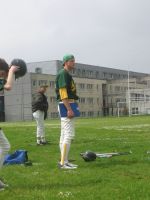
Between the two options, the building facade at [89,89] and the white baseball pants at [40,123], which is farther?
the building facade at [89,89]

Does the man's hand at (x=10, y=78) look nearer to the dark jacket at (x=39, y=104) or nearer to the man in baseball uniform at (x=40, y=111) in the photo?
the man in baseball uniform at (x=40, y=111)

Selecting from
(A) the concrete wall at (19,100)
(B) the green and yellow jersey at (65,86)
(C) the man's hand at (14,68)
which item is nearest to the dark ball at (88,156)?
(B) the green and yellow jersey at (65,86)

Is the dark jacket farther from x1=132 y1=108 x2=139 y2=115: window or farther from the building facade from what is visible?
the building facade

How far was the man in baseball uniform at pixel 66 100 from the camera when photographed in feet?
38.7

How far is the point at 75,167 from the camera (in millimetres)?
11672

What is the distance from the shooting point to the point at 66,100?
39.1 feet

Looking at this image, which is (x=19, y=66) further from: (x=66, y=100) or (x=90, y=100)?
(x=90, y=100)

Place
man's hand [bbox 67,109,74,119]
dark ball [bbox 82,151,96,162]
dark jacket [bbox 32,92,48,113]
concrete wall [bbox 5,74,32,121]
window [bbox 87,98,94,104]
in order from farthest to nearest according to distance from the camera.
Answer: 1. window [bbox 87,98,94,104]
2. concrete wall [bbox 5,74,32,121]
3. dark jacket [bbox 32,92,48,113]
4. dark ball [bbox 82,151,96,162]
5. man's hand [bbox 67,109,74,119]

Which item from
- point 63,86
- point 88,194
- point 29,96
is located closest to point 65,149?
point 63,86

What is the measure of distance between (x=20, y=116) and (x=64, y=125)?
123 meters


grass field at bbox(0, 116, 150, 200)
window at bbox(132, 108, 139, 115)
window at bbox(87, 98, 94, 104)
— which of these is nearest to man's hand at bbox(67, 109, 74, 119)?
grass field at bbox(0, 116, 150, 200)

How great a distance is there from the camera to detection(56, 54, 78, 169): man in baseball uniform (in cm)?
1180

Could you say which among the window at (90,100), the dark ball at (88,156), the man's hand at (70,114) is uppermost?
the window at (90,100)

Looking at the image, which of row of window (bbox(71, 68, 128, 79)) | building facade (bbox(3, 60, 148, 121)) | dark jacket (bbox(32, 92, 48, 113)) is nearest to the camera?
dark jacket (bbox(32, 92, 48, 113))
